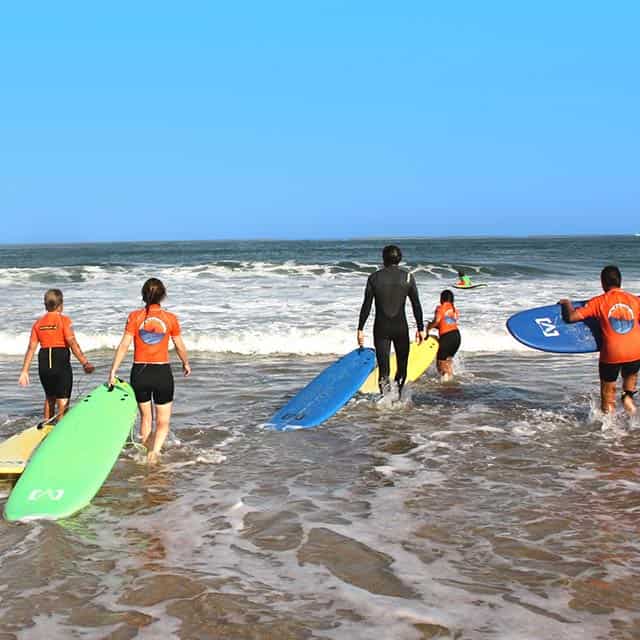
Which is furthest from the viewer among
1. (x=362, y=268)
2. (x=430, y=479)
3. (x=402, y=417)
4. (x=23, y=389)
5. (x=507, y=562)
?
Result: (x=362, y=268)

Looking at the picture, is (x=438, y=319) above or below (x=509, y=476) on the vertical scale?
above

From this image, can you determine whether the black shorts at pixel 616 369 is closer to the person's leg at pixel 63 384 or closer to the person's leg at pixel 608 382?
the person's leg at pixel 608 382

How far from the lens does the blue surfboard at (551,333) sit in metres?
7.89

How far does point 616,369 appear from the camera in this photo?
21.6 ft

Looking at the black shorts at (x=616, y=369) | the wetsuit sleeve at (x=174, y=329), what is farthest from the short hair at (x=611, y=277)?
the wetsuit sleeve at (x=174, y=329)

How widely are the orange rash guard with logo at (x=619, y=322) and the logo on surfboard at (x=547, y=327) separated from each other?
151 cm

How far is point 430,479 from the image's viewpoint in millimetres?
5375

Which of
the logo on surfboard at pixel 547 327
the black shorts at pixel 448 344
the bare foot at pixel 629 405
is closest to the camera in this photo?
the bare foot at pixel 629 405

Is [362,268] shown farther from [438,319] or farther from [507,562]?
[507,562]

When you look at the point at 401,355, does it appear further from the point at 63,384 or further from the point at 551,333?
the point at 63,384

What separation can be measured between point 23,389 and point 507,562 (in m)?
6.87

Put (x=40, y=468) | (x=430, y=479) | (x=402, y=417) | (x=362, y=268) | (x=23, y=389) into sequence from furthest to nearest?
(x=362, y=268) → (x=23, y=389) → (x=402, y=417) → (x=430, y=479) → (x=40, y=468)

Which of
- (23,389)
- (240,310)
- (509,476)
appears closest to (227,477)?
(509,476)

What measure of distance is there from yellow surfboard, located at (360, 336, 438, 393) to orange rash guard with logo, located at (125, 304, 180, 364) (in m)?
3.36
